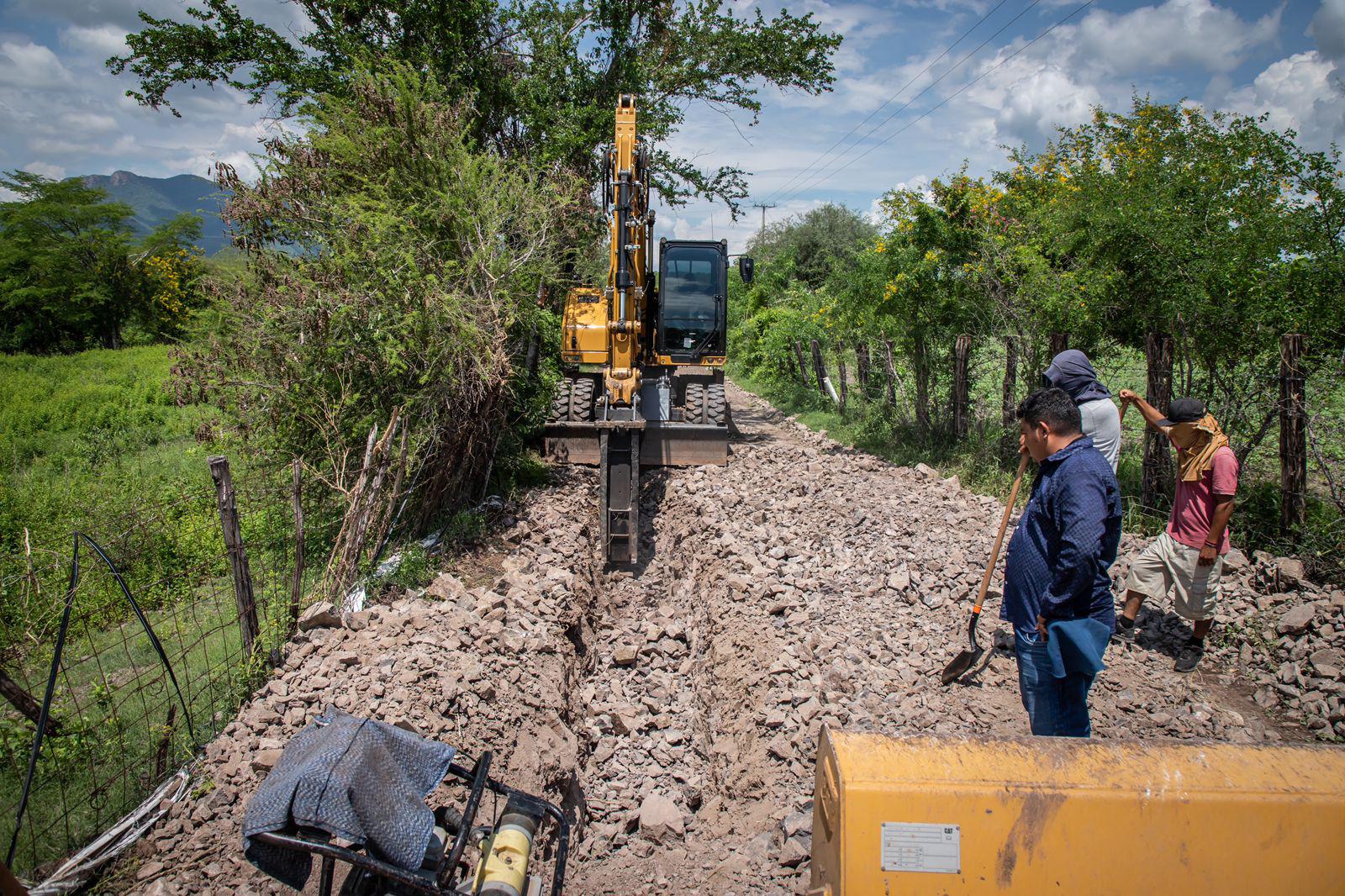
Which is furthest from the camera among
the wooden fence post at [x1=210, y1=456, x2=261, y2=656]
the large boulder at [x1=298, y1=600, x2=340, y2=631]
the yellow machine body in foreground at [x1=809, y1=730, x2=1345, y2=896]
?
the large boulder at [x1=298, y1=600, x2=340, y2=631]

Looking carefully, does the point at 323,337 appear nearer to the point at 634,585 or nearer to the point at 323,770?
the point at 634,585

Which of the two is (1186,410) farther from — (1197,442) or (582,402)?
(582,402)

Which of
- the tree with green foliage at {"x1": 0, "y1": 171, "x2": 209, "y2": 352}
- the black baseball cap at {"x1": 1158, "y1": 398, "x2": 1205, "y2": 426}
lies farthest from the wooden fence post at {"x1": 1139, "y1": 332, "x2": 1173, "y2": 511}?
the tree with green foliage at {"x1": 0, "y1": 171, "x2": 209, "y2": 352}

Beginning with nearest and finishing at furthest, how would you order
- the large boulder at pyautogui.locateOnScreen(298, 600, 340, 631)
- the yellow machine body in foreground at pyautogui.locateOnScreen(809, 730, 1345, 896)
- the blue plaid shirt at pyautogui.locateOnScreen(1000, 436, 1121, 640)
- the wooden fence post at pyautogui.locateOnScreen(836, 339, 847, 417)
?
the yellow machine body in foreground at pyautogui.locateOnScreen(809, 730, 1345, 896) < the blue plaid shirt at pyautogui.locateOnScreen(1000, 436, 1121, 640) < the large boulder at pyautogui.locateOnScreen(298, 600, 340, 631) < the wooden fence post at pyautogui.locateOnScreen(836, 339, 847, 417)

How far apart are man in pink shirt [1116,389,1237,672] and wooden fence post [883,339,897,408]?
6.31m

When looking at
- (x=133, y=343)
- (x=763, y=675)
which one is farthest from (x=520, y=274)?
(x=133, y=343)

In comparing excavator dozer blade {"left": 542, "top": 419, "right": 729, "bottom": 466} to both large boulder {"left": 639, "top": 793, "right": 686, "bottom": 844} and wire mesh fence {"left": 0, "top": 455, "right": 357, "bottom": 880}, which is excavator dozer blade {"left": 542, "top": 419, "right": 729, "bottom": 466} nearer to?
wire mesh fence {"left": 0, "top": 455, "right": 357, "bottom": 880}

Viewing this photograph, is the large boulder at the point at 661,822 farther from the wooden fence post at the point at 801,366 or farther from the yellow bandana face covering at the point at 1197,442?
the wooden fence post at the point at 801,366

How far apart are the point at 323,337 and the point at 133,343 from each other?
24.9 m

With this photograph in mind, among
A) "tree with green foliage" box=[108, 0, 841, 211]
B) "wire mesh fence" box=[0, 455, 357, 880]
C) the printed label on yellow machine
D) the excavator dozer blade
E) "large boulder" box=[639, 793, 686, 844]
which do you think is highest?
"tree with green foliage" box=[108, 0, 841, 211]

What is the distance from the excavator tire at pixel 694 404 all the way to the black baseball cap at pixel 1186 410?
625 cm

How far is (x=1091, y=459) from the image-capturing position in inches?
107

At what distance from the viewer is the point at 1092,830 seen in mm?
2004

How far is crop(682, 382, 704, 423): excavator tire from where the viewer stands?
10016 millimetres
